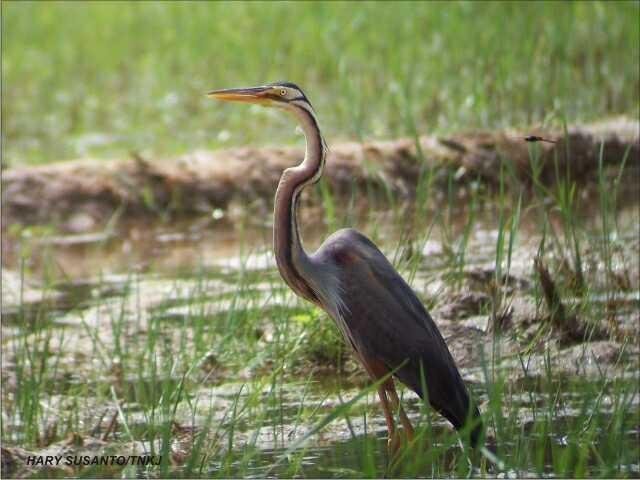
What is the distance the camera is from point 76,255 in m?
9.15

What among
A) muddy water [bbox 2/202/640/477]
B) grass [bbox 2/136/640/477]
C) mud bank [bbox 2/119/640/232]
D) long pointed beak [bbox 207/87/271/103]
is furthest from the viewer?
mud bank [bbox 2/119/640/232]

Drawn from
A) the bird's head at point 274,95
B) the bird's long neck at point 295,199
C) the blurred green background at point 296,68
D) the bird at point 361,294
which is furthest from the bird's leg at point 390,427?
the blurred green background at point 296,68

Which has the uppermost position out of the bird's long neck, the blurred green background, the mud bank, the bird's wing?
the blurred green background

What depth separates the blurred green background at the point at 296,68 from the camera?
374 inches

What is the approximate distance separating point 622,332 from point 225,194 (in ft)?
14.6

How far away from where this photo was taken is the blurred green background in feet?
31.2

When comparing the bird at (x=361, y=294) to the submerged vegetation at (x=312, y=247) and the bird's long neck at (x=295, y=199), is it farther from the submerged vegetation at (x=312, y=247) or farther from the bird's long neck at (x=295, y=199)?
the submerged vegetation at (x=312, y=247)

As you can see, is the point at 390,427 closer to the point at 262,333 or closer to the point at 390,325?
the point at 390,325

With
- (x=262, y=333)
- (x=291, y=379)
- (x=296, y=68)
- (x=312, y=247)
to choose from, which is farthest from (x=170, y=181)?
(x=291, y=379)

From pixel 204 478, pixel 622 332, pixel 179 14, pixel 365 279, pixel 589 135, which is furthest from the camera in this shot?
pixel 179 14

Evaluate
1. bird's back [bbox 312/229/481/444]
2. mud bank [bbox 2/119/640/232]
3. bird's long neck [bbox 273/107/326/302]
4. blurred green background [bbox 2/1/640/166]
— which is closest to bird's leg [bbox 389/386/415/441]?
bird's back [bbox 312/229/481/444]

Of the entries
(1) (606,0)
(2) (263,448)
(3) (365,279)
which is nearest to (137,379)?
(2) (263,448)

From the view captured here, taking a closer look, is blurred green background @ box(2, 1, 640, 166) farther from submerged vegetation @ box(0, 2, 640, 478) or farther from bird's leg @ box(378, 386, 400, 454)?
bird's leg @ box(378, 386, 400, 454)

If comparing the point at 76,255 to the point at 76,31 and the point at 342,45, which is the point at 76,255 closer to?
the point at 342,45
